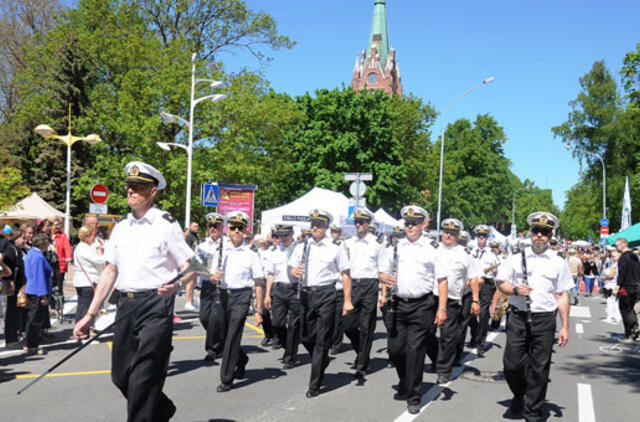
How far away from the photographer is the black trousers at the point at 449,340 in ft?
26.5

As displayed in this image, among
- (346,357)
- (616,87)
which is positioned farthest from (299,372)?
(616,87)

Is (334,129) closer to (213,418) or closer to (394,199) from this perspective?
(394,199)

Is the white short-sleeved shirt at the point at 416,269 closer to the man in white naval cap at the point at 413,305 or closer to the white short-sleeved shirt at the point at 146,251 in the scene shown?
the man in white naval cap at the point at 413,305

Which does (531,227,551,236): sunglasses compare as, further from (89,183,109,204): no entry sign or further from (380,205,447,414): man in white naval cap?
(89,183,109,204): no entry sign

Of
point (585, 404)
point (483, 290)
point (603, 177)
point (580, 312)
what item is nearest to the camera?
point (585, 404)

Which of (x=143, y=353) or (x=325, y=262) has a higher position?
(x=325, y=262)

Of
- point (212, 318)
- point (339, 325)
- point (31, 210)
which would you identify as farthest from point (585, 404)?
point (31, 210)

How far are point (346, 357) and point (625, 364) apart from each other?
4.65 meters

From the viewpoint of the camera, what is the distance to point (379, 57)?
10175 centimetres

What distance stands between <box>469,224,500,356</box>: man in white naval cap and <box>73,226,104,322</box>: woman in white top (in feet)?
20.4

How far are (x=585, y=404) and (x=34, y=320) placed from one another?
24.7 feet

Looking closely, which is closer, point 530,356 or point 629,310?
point 530,356

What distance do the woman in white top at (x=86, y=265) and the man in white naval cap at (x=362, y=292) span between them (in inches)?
162

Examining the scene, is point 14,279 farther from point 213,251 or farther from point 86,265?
point 213,251
